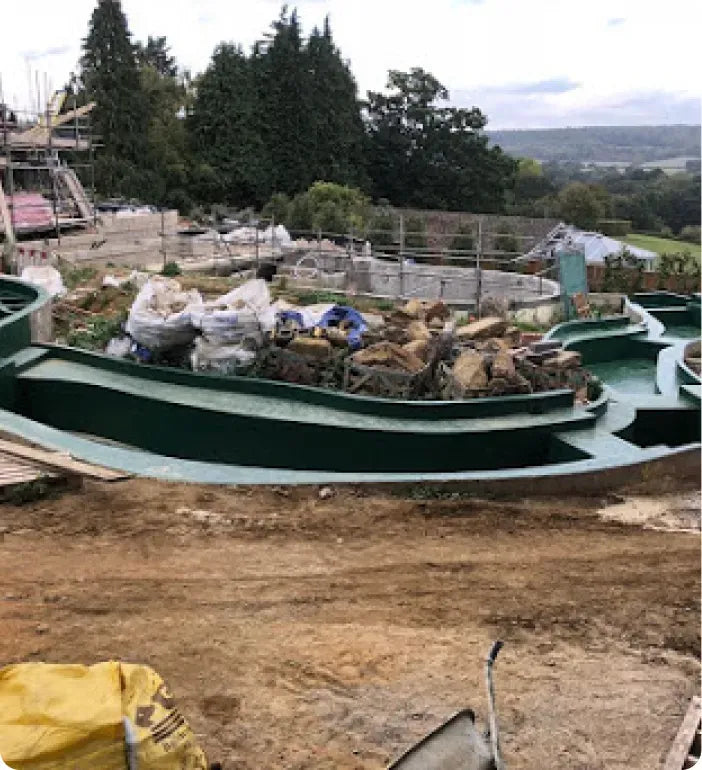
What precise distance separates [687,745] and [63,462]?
4368mm

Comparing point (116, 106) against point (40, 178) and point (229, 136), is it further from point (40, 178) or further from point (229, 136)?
point (40, 178)

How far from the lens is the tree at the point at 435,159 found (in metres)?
51.7

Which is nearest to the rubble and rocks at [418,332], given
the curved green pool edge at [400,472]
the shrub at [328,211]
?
the curved green pool edge at [400,472]

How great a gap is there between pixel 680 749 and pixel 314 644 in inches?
64.8

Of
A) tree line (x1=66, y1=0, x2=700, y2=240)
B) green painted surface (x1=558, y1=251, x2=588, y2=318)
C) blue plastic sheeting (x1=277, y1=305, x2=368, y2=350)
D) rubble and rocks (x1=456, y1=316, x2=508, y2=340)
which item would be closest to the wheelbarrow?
blue plastic sheeting (x1=277, y1=305, x2=368, y2=350)

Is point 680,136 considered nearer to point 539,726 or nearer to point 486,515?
point 539,726

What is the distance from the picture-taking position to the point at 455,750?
2480 mm

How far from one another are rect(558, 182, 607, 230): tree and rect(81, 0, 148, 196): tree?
67.7 feet

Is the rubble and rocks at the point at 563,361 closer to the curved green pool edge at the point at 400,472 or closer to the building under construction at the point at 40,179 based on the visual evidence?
the curved green pool edge at the point at 400,472

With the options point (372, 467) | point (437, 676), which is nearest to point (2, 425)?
point (372, 467)

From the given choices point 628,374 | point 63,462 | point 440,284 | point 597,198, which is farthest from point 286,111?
point 63,462

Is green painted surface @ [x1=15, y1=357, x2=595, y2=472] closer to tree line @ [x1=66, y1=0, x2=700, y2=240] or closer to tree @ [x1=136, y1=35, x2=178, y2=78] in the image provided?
tree line @ [x1=66, y1=0, x2=700, y2=240]

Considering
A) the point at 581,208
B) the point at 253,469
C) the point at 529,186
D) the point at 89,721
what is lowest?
the point at 253,469

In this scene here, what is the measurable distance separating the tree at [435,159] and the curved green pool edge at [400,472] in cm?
4507
